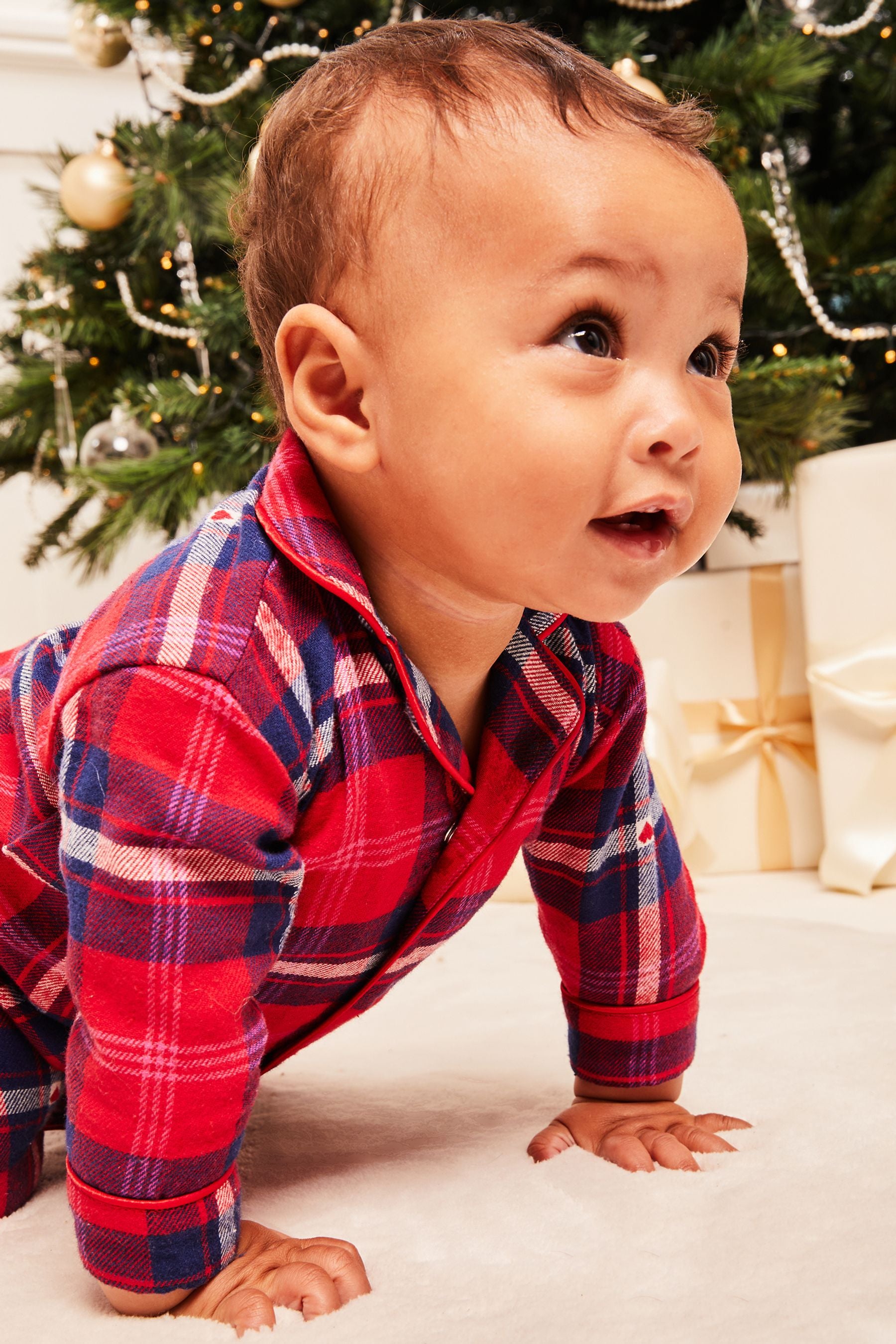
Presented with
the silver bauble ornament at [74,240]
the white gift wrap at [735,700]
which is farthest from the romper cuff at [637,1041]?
the silver bauble ornament at [74,240]

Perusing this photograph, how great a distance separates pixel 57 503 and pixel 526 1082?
1.27m

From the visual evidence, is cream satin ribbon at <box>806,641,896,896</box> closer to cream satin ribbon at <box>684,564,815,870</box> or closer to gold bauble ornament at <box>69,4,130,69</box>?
cream satin ribbon at <box>684,564,815,870</box>

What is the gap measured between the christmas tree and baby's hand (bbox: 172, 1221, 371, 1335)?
74cm

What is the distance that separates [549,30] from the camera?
1.19 meters

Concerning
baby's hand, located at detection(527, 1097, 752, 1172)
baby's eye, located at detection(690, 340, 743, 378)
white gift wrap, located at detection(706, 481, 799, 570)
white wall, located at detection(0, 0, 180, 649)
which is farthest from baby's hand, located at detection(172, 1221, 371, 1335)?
white wall, located at detection(0, 0, 180, 649)

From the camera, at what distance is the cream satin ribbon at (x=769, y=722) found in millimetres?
1261

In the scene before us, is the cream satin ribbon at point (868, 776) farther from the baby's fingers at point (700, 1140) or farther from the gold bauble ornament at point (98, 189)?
the gold bauble ornament at point (98, 189)

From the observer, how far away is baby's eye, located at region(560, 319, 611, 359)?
0.48m

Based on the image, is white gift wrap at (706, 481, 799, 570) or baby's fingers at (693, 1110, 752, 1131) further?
white gift wrap at (706, 481, 799, 570)

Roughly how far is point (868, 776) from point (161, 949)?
85 cm

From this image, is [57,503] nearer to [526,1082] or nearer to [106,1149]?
[526,1082]

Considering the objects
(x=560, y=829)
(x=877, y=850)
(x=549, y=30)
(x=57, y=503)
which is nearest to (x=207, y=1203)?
(x=560, y=829)

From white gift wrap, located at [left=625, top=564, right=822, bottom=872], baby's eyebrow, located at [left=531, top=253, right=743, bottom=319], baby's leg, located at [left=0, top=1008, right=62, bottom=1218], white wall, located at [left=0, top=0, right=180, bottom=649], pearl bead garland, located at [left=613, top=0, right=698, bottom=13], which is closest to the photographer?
baby's eyebrow, located at [left=531, top=253, right=743, bottom=319]

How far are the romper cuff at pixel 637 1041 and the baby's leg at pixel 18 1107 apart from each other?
0.27m
